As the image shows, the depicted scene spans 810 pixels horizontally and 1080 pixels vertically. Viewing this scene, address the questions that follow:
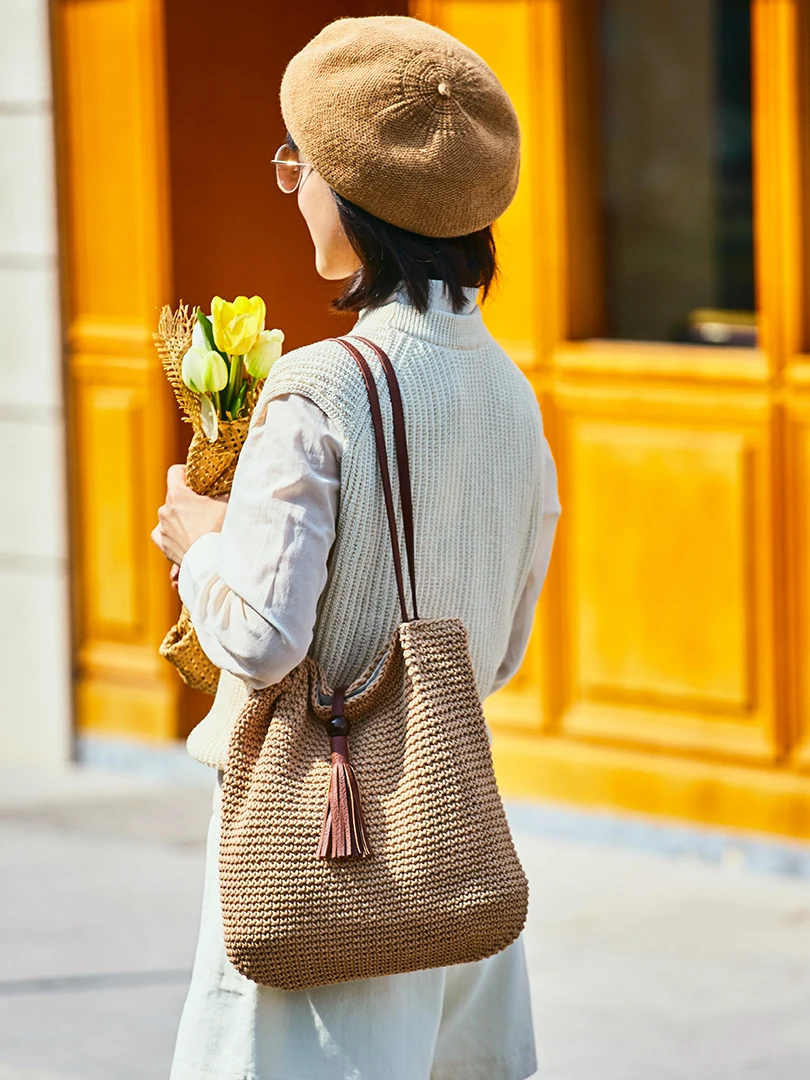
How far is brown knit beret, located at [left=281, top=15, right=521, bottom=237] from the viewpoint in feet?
8.07

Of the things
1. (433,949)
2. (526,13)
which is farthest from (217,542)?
(526,13)

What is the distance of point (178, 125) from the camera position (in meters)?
6.22

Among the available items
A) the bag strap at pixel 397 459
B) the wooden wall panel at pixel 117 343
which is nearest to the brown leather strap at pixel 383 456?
the bag strap at pixel 397 459

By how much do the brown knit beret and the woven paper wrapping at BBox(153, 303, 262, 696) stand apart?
377 millimetres

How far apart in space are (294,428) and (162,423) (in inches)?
156

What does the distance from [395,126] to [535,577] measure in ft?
2.43

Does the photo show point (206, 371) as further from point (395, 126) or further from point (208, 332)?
point (395, 126)

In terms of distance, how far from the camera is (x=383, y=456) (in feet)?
8.02

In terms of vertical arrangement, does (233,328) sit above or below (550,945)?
above

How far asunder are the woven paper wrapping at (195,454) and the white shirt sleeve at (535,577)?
0.42 metres

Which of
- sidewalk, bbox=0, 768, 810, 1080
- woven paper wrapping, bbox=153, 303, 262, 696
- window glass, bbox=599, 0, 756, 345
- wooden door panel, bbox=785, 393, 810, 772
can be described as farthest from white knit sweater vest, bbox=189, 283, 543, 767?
window glass, bbox=599, 0, 756, 345

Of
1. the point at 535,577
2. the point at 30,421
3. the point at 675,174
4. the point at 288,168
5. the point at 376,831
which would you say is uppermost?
the point at 675,174

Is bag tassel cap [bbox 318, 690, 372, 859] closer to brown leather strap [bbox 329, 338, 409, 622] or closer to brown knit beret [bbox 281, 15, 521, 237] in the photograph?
brown leather strap [bbox 329, 338, 409, 622]

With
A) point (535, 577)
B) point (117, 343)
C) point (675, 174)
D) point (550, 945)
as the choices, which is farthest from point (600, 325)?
point (535, 577)
